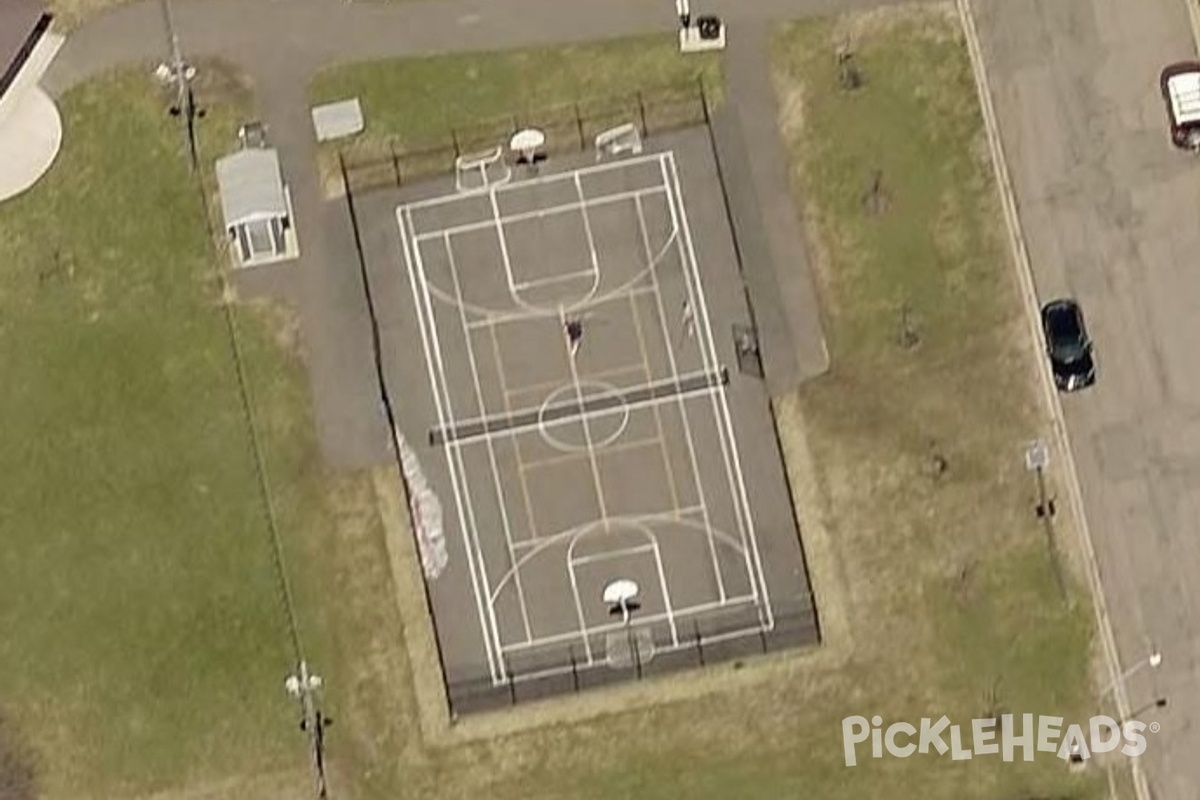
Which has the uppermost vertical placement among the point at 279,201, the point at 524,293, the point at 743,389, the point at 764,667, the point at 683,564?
the point at 279,201

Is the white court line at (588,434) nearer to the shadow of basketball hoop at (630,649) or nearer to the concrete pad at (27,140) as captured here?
the shadow of basketball hoop at (630,649)

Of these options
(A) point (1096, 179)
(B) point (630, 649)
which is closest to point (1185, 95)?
(A) point (1096, 179)

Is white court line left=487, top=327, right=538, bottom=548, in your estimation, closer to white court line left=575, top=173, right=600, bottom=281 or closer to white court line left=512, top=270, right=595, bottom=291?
white court line left=512, top=270, right=595, bottom=291

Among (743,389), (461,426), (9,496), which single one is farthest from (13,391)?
(743,389)

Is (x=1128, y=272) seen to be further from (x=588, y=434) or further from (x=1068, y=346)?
(x=588, y=434)

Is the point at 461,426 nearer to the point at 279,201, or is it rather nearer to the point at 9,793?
the point at 279,201

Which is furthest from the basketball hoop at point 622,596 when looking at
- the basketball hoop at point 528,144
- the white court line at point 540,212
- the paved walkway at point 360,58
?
the basketball hoop at point 528,144
